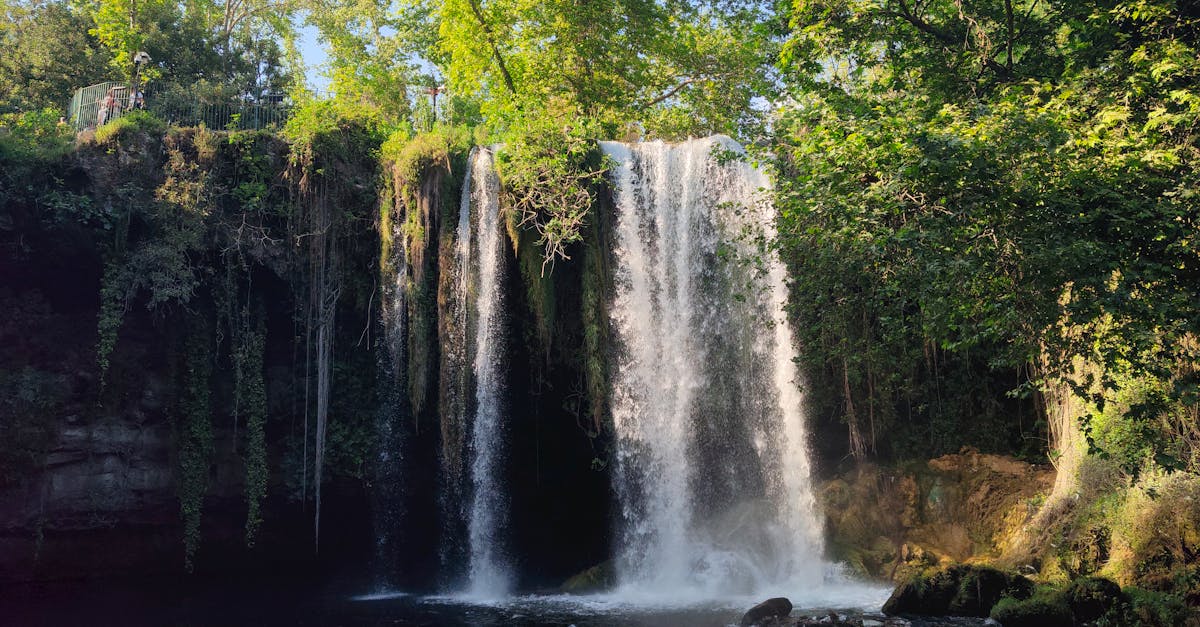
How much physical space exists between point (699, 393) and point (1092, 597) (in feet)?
21.2

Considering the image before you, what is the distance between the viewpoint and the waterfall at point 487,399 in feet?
46.6

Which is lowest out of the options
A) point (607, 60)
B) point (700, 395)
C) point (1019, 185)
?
point (700, 395)

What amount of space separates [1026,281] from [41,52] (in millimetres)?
22843

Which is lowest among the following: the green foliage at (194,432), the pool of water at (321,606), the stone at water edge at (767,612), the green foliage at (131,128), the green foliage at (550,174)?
the pool of water at (321,606)

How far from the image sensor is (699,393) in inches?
567

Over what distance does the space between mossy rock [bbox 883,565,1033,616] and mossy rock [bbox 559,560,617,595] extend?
4.60m

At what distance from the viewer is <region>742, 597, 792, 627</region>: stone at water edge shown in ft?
33.4

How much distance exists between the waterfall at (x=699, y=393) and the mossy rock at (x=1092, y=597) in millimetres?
4153

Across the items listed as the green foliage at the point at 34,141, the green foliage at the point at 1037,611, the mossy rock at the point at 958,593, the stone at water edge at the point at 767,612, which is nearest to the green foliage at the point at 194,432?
the green foliage at the point at 34,141

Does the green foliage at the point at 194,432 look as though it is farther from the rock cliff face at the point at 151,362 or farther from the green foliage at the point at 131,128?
the green foliage at the point at 131,128

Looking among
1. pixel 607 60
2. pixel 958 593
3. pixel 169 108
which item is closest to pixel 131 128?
pixel 169 108

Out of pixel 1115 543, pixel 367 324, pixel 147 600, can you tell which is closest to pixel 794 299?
pixel 1115 543

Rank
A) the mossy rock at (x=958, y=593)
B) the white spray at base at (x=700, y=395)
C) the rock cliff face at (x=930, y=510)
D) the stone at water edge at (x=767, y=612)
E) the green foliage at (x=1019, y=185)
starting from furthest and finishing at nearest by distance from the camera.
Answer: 1. the white spray at base at (x=700, y=395)
2. the rock cliff face at (x=930, y=510)
3. the mossy rock at (x=958, y=593)
4. the stone at water edge at (x=767, y=612)
5. the green foliage at (x=1019, y=185)

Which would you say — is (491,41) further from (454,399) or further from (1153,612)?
(1153,612)
